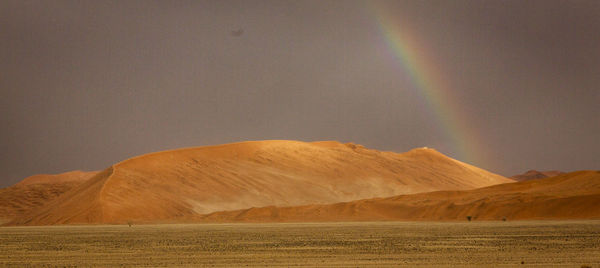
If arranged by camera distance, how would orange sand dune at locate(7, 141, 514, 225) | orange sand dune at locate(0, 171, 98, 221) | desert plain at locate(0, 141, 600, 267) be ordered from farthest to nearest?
orange sand dune at locate(0, 171, 98, 221)
orange sand dune at locate(7, 141, 514, 225)
desert plain at locate(0, 141, 600, 267)

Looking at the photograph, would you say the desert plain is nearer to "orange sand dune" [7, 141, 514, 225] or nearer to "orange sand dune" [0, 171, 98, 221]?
"orange sand dune" [7, 141, 514, 225]

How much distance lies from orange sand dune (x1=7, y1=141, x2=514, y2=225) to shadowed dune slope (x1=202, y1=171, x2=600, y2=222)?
552 inches

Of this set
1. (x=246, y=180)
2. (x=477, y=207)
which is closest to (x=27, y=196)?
(x=246, y=180)

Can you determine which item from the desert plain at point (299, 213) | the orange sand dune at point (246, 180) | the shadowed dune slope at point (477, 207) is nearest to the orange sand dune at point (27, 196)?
the desert plain at point (299, 213)

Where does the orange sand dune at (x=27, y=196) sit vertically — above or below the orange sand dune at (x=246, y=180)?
below

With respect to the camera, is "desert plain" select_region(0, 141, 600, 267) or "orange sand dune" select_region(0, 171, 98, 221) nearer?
"desert plain" select_region(0, 141, 600, 267)

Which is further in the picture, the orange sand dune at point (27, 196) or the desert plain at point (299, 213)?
the orange sand dune at point (27, 196)

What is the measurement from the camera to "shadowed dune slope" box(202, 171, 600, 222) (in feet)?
243

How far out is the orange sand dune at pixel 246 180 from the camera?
96913 millimetres

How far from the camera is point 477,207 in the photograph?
8112cm

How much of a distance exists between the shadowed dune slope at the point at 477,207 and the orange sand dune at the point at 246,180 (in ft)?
46.0

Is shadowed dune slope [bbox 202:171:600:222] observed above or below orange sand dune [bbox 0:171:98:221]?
above

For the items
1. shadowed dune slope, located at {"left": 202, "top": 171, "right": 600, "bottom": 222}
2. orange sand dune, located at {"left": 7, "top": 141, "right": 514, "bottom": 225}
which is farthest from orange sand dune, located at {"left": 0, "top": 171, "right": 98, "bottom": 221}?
shadowed dune slope, located at {"left": 202, "top": 171, "right": 600, "bottom": 222}

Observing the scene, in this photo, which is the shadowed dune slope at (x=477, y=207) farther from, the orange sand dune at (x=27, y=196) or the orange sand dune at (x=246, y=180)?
the orange sand dune at (x=27, y=196)
